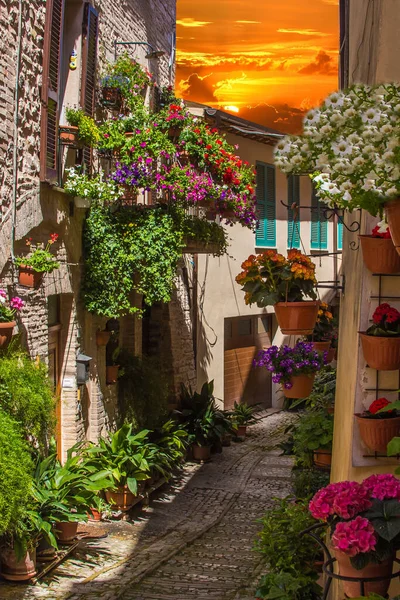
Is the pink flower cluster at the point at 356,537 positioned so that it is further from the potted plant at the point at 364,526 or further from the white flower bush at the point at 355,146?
the white flower bush at the point at 355,146

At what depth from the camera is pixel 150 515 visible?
11.8 metres

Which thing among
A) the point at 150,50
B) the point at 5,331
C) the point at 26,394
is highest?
the point at 150,50

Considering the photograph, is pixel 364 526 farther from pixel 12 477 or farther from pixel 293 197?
pixel 293 197

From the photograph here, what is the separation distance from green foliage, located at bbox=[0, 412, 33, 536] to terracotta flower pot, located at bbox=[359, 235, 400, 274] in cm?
398

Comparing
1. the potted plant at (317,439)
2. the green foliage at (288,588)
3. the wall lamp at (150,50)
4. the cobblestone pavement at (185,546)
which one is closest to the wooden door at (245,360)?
the cobblestone pavement at (185,546)

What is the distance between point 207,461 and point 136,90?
644cm

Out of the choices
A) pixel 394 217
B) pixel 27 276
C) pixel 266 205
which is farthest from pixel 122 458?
pixel 266 205

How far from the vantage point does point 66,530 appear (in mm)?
9344

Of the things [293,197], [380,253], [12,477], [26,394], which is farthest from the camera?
[293,197]

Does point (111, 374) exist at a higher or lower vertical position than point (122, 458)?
higher

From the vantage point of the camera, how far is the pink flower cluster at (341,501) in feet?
13.1

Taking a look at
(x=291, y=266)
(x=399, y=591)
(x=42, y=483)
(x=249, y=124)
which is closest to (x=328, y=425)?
(x=291, y=266)

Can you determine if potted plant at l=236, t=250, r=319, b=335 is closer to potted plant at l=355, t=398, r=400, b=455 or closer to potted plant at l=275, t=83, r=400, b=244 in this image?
potted plant at l=355, t=398, r=400, b=455

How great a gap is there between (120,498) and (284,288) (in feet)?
15.5
